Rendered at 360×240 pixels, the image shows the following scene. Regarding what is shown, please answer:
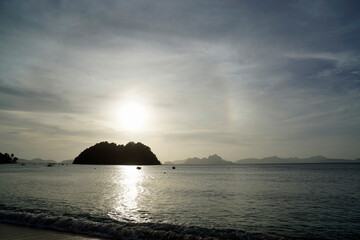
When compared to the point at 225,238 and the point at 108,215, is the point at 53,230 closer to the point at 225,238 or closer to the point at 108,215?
the point at 108,215

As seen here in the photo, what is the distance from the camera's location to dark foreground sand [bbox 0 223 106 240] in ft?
54.3

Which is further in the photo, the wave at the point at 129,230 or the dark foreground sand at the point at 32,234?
the wave at the point at 129,230

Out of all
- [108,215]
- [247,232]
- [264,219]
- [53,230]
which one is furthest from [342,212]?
[53,230]

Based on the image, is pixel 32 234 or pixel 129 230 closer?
pixel 32 234

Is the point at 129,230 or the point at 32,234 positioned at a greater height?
the point at 32,234

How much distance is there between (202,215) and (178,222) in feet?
14.4

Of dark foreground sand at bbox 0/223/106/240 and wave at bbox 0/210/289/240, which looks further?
wave at bbox 0/210/289/240

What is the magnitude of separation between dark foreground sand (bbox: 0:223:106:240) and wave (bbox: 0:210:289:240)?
1.06 metres

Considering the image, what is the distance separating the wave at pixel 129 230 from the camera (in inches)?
714

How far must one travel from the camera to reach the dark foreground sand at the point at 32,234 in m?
16.5

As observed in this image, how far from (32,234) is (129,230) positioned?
279 inches

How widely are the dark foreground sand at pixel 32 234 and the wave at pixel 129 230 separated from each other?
1.06m

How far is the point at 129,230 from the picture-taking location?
61.8ft

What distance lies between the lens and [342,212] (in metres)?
29.7
